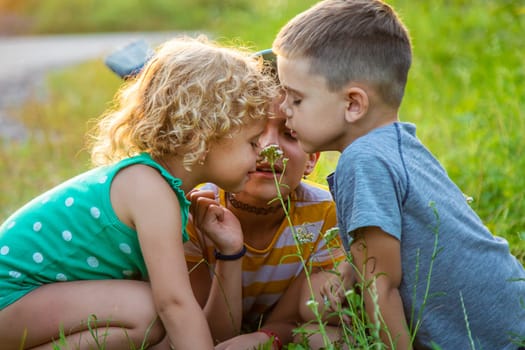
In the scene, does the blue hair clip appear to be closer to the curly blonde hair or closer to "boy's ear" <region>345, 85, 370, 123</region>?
the curly blonde hair

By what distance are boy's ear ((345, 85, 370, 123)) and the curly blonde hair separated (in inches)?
15.0

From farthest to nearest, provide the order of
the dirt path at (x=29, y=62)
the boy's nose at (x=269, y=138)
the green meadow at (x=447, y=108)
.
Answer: the dirt path at (x=29, y=62)
the green meadow at (x=447, y=108)
the boy's nose at (x=269, y=138)

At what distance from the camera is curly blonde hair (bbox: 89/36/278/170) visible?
8.29ft

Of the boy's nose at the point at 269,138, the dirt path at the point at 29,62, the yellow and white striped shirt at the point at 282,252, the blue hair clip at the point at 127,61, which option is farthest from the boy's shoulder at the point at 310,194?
the dirt path at the point at 29,62

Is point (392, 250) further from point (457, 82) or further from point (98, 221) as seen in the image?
point (457, 82)

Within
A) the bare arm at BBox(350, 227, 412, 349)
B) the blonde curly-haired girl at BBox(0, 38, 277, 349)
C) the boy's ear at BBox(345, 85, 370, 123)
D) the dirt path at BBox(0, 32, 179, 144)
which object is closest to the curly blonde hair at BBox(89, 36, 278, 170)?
the blonde curly-haired girl at BBox(0, 38, 277, 349)

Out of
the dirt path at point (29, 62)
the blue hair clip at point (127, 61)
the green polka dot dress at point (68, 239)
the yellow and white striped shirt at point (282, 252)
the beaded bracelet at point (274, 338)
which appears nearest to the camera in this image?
the green polka dot dress at point (68, 239)

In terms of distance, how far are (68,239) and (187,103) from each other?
0.59m

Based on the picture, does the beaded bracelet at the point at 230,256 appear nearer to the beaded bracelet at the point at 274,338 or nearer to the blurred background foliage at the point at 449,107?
the beaded bracelet at the point at 274,338

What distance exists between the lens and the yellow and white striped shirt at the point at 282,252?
2.99m

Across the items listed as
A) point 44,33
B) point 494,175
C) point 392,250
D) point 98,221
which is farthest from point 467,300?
point 44,33

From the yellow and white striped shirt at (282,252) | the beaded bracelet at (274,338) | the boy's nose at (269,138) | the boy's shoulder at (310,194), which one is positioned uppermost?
the boy's nose at (269,138)

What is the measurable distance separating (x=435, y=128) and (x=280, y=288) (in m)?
2.06

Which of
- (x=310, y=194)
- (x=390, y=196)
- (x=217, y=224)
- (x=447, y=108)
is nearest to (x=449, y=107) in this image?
(x=447, y=108)
